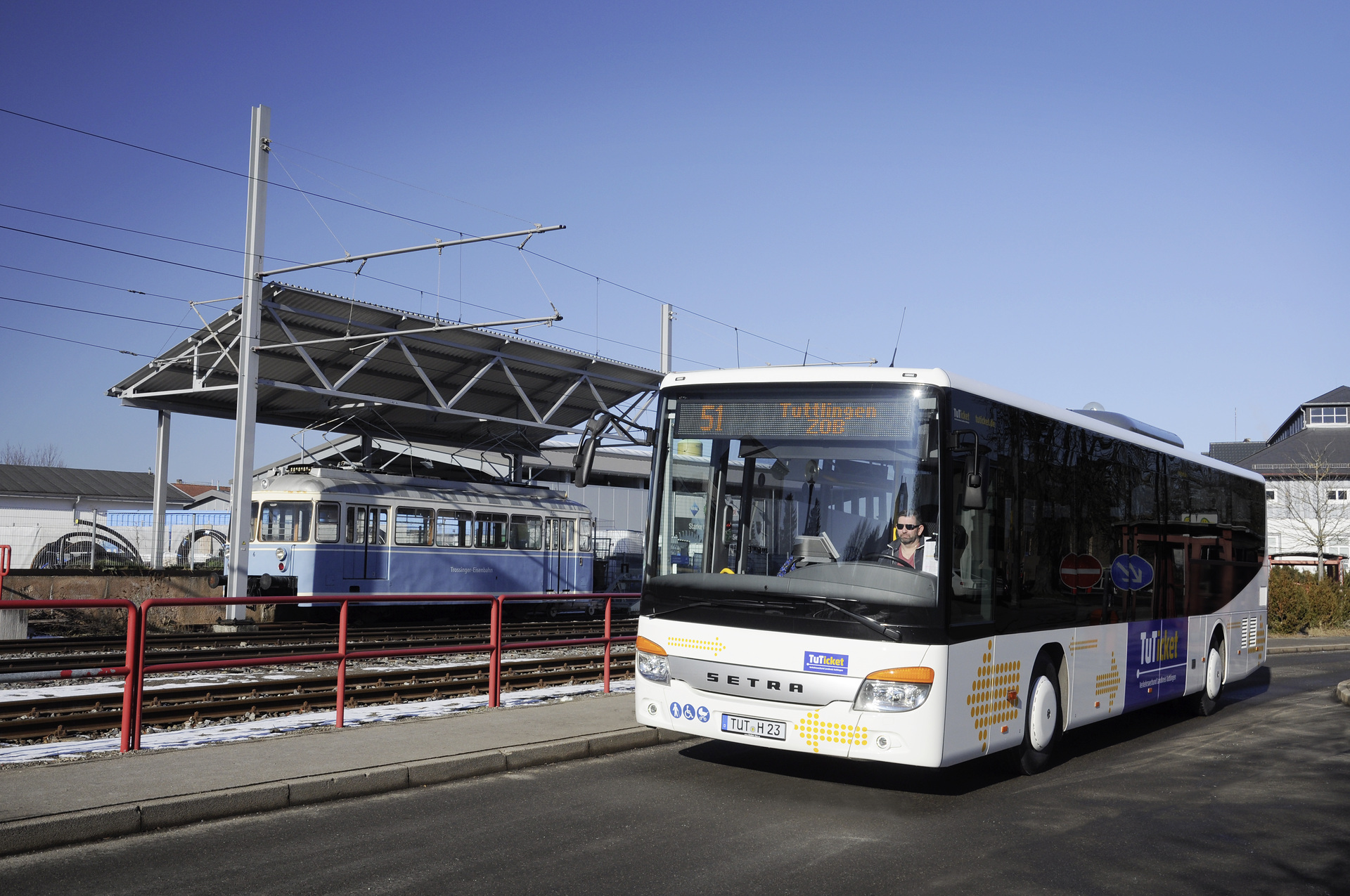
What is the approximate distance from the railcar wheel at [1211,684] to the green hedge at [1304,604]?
1960 cm

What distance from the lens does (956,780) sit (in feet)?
29.0

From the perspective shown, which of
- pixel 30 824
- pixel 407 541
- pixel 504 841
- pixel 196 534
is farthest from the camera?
pixel 196 534

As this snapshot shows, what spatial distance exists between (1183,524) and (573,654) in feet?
35.1

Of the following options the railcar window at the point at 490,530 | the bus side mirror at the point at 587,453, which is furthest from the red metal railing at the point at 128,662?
the railcar window at the point at 490,530

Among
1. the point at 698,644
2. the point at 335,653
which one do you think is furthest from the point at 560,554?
the point at 698,644

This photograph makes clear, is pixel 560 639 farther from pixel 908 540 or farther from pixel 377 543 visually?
pixel 377 543

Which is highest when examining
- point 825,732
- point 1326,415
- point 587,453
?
point 1326,415

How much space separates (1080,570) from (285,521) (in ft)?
62.1

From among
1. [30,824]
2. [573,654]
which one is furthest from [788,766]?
[573,654]

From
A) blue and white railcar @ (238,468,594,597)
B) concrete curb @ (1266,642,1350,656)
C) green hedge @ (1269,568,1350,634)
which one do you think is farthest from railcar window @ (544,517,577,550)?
green hedge @ (1269,568,1350,634)

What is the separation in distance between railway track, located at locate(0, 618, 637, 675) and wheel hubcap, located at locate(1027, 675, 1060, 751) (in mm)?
5032

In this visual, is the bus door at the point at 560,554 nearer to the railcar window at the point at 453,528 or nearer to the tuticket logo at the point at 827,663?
the railcar window at the point at 453,528

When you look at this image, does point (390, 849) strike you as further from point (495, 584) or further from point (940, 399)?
point (495, 584)

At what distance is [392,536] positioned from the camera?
25.2 metres
